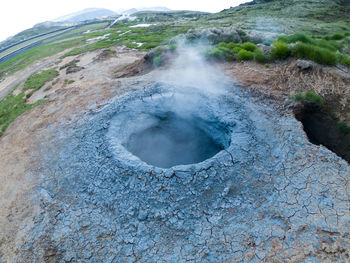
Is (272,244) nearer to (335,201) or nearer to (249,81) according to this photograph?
(335,201)

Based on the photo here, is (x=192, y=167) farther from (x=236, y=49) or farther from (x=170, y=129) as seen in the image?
(x=236, y=49)

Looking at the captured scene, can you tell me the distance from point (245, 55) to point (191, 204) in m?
7.00

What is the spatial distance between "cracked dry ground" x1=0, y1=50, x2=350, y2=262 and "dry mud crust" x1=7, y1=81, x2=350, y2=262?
0.06 feet

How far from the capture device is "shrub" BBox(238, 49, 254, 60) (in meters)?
8.52

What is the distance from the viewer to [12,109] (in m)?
10.9

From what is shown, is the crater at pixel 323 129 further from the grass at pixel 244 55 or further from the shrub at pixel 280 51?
the grass at pixel 244 55

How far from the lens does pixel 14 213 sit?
4.63 m

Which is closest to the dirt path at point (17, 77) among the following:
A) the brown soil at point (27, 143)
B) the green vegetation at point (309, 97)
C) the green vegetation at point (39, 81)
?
the green vegetation at point (39, 81)

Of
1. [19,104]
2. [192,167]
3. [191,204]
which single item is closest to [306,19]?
[192,167]

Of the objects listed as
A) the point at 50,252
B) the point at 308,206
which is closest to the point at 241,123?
the point at 308,206

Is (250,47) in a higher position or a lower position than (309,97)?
higher

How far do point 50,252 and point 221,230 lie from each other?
3091mm

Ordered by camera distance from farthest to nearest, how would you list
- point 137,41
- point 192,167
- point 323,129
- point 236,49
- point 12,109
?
1. point 137,41
2. point 12,109
3. point 236,49
4. point 323,129
5. point 192,167

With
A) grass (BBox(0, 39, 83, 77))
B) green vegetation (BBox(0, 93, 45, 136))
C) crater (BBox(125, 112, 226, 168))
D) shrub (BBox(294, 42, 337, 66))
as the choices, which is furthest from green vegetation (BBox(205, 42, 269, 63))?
grass (BBox(0, 39, 83, 77))
